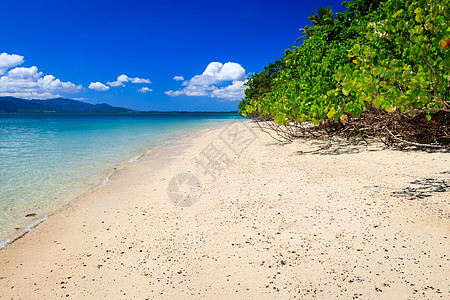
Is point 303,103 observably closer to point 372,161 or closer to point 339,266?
point 372,161

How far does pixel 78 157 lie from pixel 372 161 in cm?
1156

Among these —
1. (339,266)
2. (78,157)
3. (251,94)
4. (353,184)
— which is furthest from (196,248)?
(251,94)

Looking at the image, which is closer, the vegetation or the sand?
the sand

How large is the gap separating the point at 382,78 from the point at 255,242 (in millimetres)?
3162

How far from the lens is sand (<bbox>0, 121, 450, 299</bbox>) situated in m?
2.49

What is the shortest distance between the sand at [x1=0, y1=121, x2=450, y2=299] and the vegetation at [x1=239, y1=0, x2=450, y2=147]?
103 cm

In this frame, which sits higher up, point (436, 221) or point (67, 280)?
point (436, 221)

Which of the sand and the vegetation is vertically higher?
the vegetation

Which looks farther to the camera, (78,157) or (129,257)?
(78,157)

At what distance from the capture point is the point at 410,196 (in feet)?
Answer: 13.5

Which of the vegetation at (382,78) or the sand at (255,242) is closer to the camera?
the sand at (255,242)

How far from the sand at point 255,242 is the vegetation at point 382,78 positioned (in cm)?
103

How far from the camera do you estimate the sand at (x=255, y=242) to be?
8.16 feet

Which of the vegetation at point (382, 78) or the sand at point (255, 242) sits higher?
the vegetation at point (382, 78)
